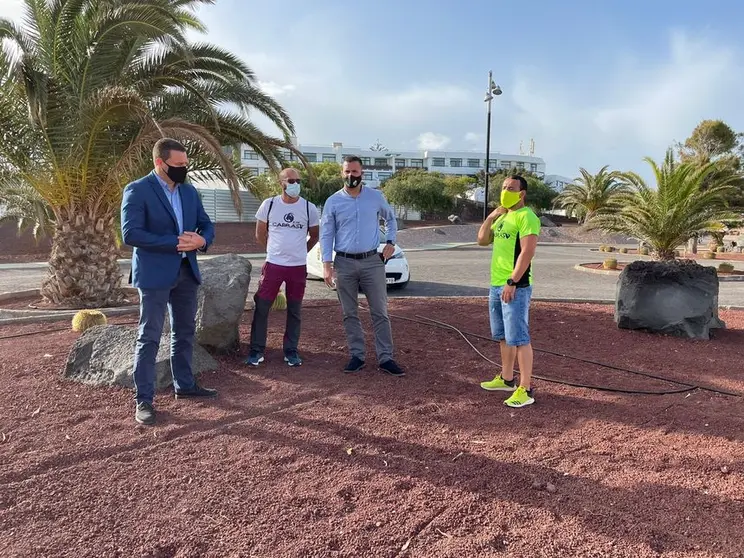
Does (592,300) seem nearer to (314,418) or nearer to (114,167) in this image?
(314,418)

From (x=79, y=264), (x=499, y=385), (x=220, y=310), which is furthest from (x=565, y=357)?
(x=79, y=264)

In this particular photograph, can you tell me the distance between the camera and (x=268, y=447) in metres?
3.29

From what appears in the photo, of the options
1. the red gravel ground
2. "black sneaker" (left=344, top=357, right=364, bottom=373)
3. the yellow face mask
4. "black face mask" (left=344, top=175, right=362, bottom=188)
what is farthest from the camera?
"black sneaker" (left=344, top=357, right=364, bottom=373)

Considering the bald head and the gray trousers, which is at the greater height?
the bald head

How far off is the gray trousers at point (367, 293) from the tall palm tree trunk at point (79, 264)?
5283mm

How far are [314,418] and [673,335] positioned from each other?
193 inches

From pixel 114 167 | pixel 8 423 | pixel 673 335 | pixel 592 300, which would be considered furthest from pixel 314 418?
pixel 592 300

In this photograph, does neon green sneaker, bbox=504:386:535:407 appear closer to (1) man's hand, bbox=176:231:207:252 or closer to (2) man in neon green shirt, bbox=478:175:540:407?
(2) man in neon green shirt, bbox=478:175:540:407

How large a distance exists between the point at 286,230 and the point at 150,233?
1443 millimetres

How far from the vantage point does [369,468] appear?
304cm

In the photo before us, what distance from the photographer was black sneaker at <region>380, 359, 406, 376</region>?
4.79m

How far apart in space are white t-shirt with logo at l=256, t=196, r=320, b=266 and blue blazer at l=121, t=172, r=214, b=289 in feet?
3.96

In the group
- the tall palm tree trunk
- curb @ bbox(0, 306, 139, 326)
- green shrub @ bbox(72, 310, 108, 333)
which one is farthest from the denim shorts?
the tall palm tree trunk

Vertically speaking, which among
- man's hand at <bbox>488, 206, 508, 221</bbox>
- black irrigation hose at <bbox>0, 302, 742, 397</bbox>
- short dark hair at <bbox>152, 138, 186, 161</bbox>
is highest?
short dark hair at <bbox>152, 138, 186, 161</bbox>
